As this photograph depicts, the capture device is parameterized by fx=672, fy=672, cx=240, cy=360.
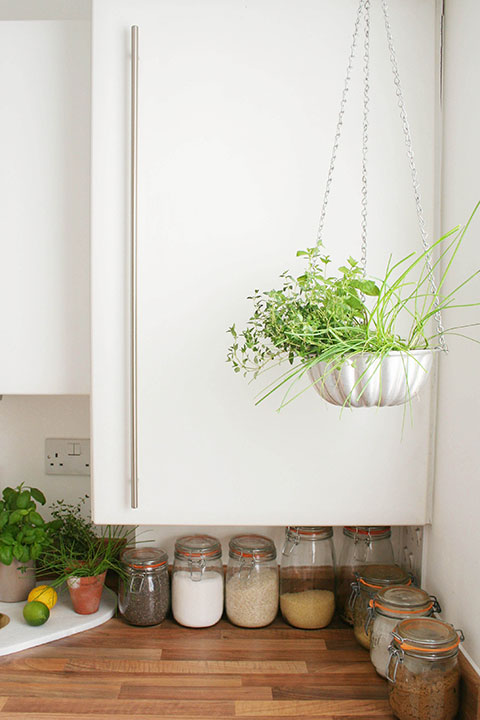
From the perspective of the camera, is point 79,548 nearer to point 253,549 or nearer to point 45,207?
point 253,549

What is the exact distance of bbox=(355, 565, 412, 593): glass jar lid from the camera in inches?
57.9

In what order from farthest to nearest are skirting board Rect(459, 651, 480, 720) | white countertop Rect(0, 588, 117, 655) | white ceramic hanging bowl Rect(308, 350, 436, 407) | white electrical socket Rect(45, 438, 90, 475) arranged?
white electrical socket Rect(45, 438, 90, 475) → white countertop Rect(0, 588, 117, 655) → skirting board Rect(459, 651, 480, 720) → white ceramic hanging bowl Rect(308, 350, 436, 407)

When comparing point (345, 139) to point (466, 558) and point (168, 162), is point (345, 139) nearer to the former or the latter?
point (168, 162)

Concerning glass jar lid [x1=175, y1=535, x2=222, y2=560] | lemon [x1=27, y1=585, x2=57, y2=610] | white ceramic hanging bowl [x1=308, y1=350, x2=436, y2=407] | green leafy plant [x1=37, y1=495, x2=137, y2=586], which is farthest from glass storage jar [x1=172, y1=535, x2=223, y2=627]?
white ceramic hanging bowl [x1=308, y1=350, x2=436, y2=407]

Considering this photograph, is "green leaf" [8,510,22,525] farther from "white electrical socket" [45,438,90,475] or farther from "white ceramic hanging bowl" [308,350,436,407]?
"white ceramic hanging bowl" [308,350,436,407]

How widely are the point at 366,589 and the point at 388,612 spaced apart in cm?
15

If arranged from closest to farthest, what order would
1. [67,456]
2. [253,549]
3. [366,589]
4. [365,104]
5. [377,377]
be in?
[377,377]
[365,104]
[366,589]
[253,549]
[67,456]

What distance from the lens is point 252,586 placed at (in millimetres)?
1560

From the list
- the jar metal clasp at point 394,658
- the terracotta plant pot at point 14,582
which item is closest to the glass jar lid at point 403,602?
the jar metal clasp at point 394,658

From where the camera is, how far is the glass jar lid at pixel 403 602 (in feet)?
4.32

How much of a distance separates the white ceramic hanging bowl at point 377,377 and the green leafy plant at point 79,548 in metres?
0.78

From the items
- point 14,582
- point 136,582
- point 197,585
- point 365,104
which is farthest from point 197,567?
point 365,104

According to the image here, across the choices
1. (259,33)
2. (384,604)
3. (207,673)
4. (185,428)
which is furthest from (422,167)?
(207,673)

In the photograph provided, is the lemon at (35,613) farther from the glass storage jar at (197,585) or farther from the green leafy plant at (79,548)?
the glass storage jar at (197,585)
